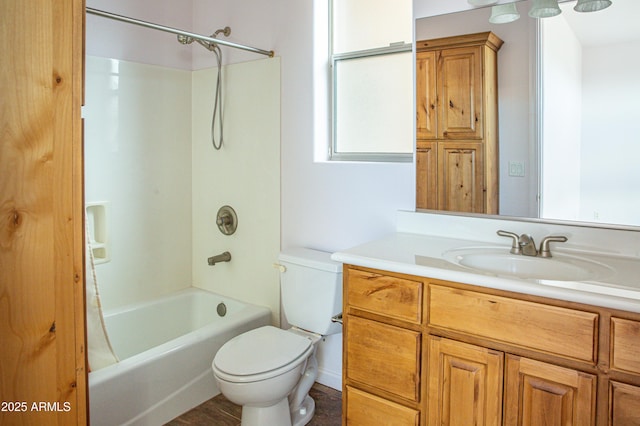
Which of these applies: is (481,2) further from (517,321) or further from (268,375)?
(268,375)

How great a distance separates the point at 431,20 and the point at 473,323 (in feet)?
4.41

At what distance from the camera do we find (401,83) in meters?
2.33

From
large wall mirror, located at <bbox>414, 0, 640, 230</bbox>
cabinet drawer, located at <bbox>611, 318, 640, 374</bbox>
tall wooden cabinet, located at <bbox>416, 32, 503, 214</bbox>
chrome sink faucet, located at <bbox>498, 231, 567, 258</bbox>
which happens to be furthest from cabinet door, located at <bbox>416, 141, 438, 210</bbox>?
cabinet drawer, located at <bbox>611, 318, 640, 374</bbox>

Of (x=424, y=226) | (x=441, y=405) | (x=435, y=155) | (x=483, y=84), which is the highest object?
(x=483, y=84)

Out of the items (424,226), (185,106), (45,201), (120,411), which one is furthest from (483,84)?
(120,411)

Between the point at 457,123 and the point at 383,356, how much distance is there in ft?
3.32

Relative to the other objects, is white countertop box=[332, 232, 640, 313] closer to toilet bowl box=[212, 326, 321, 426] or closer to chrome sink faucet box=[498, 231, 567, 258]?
chrome sink faucet box=[498, 231, 567, 258]

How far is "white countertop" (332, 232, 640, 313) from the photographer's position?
1.24m

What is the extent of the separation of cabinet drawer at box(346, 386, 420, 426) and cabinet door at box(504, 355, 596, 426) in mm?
333

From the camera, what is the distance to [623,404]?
1.21 m

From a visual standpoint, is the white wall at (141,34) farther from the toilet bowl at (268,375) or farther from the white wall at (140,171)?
the toilet bowl at (268,375)

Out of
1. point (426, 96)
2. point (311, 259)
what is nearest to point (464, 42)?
point (426, 96)

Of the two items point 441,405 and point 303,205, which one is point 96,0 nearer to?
point 303,205

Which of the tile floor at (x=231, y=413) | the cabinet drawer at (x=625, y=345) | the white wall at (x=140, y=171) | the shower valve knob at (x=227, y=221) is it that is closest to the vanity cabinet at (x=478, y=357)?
the cabinet drawer at (x=625, y=345)
